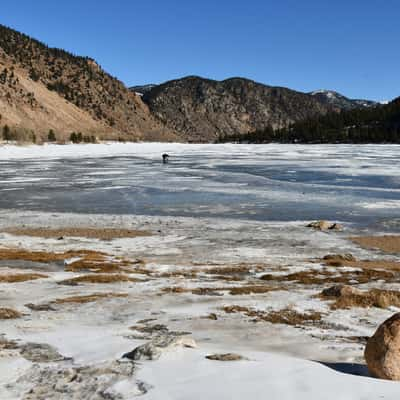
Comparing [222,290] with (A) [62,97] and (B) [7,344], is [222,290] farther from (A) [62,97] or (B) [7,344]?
(A) [62,97]

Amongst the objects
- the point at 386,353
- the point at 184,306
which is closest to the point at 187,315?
the point at 184,306

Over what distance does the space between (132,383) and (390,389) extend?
9.42ft

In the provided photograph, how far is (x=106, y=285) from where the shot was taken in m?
12.5

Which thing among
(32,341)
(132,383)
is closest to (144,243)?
(32,341)

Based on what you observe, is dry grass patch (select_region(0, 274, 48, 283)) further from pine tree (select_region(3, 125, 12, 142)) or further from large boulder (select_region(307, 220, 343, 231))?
pine tree (select_region(3, 125, 12, 142))

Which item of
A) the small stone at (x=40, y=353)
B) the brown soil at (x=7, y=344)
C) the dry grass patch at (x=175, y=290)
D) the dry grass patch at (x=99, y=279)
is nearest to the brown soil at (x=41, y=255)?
the dry grass patch at (x=99, y=279)

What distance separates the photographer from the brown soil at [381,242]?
17.5 metres

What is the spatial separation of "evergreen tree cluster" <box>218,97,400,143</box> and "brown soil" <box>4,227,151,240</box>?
128110mm

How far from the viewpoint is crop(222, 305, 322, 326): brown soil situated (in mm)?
9484

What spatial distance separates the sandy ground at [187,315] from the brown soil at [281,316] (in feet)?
0.12

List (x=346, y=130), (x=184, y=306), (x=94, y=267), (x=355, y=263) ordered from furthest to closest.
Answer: (x=346, y=130), (x=355, y=263), (x=94, y=267), (x=184, y=306)

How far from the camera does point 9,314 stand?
31.3 feet

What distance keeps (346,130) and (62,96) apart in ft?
266

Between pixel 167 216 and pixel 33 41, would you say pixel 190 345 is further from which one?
pixel 33 41
